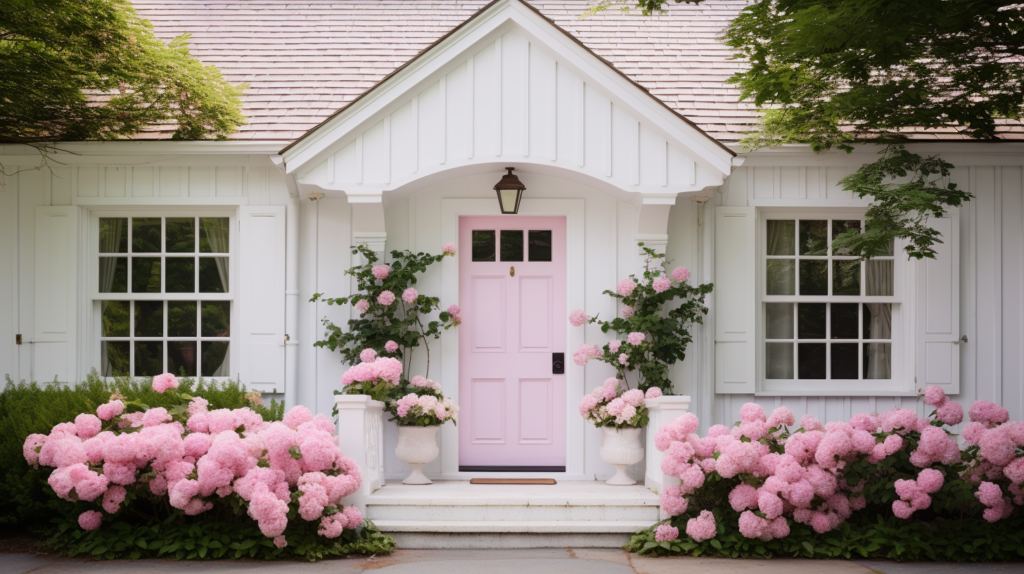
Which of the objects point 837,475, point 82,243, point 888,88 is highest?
point 888,88

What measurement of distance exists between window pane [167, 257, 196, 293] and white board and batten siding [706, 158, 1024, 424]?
15.3 ft

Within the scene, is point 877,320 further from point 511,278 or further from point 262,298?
point 262,298

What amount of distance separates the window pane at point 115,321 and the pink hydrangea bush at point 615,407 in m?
4.14

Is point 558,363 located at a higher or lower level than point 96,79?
lower

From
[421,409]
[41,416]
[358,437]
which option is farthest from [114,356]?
[421,409]

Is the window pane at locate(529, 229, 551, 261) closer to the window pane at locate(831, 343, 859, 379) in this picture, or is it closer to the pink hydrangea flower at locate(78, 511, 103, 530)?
the window pane at locate(831, 343, 859, 379)

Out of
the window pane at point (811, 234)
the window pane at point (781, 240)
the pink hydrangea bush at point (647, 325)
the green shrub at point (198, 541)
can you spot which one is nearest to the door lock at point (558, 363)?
the pink hydrangea bush at point (647, 325)

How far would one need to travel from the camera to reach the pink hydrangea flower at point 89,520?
5.73 metres

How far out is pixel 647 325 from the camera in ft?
23.3

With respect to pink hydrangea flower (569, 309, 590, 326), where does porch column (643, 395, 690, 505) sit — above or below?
below

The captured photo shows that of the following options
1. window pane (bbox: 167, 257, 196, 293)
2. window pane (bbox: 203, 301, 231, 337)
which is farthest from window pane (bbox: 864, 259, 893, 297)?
window pane (bbox: 167, 257, 196, 293)

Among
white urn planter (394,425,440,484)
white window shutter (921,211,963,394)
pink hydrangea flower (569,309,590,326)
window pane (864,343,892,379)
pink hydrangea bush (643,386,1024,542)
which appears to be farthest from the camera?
window pane (864,343,892,379)

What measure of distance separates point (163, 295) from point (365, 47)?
331 centimetres

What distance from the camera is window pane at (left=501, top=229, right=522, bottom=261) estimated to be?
776cm
